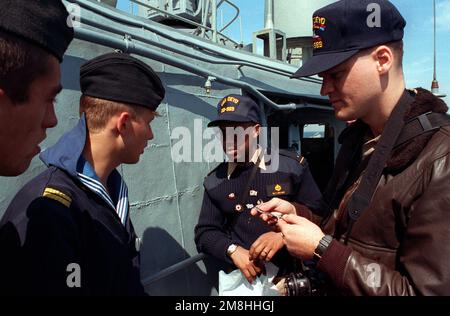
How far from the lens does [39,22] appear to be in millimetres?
953

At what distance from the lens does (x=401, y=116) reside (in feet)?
4.48

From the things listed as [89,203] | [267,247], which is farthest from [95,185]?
[267,247]

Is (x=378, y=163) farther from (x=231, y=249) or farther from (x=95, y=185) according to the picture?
(x=231, y=249)

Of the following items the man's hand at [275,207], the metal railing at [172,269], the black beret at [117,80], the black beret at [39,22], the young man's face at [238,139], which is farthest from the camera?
the young man's face at [238,139]

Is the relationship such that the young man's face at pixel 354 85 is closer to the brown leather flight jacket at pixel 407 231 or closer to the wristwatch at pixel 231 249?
the brown leather flight jacket at pixel 407 231

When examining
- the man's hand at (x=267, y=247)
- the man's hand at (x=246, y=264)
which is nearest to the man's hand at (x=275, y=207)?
the man's hand at (x=267, y=247)

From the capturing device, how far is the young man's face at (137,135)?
63.0 inches

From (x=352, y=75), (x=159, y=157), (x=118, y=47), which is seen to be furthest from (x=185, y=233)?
(x=352, y=75)

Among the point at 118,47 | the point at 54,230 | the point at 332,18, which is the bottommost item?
the point at 54,230

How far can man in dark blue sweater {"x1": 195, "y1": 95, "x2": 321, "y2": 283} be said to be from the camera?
248 centimetres

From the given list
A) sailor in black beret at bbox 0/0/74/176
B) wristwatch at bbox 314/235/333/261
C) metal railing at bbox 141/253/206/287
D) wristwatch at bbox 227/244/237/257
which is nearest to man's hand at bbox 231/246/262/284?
wristwatch at bbox 227/244/237/257

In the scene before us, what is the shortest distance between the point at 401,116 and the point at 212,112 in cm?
203

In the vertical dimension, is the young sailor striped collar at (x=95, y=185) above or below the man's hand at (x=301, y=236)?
above

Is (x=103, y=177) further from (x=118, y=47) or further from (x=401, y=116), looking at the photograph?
(x=401, y=116)
